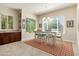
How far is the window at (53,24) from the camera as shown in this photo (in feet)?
13.0

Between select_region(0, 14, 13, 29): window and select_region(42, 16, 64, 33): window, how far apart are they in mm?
2067

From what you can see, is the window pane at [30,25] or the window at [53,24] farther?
the window pane at [30,25]

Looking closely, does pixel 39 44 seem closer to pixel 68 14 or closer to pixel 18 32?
pixel 18 32

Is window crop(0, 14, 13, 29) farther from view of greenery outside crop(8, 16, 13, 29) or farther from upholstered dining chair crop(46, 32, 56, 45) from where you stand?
upholstered dining chair crop(46, 32, 56, 45)

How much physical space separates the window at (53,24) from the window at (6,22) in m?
2.07

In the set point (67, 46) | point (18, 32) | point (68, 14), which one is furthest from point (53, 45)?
point (18, 32)

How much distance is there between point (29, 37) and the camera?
447 cm

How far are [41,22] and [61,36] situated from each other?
42.8 inches

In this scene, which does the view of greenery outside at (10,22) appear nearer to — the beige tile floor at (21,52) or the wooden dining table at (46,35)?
the beige tile floor at (21,52)

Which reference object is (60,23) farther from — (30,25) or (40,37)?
(30,25)

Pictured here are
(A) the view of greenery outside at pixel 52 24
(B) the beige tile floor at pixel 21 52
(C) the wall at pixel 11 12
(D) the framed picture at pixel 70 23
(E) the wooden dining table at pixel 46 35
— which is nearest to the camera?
(B) the beige tile floor at pixel 21 52

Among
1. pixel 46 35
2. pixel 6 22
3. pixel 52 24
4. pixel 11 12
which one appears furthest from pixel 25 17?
pixel 52 24

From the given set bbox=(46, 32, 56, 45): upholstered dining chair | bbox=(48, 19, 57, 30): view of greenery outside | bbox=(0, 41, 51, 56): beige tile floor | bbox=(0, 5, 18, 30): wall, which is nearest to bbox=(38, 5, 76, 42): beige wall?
bbox=(48, 19, 57, 30): view of greenery outside

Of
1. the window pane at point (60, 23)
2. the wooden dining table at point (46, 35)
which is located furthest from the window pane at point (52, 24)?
the wooden dining table at point (46, 35)
